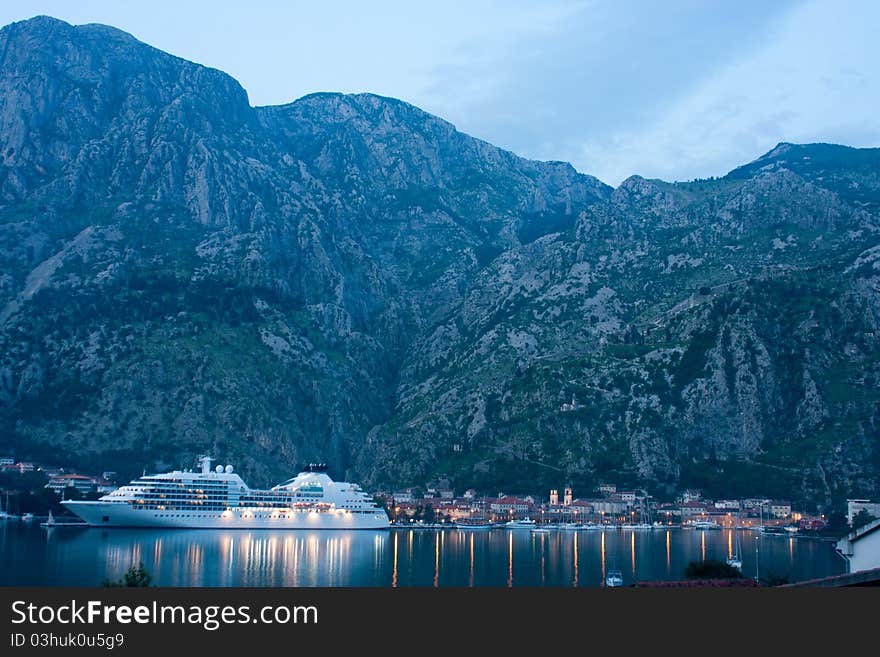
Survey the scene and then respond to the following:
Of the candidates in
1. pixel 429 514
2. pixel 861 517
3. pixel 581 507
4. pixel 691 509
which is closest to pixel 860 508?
pixel 861 517

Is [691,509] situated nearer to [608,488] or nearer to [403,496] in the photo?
[608,488]

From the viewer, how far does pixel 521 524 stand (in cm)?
18225

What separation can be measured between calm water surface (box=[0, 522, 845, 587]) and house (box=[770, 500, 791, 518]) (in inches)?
547

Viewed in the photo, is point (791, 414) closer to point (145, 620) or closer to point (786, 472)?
point (786, 472)

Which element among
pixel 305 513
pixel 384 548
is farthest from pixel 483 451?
pixel 384 548

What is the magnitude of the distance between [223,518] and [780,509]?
9924 cm

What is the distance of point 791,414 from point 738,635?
175445 millimetres

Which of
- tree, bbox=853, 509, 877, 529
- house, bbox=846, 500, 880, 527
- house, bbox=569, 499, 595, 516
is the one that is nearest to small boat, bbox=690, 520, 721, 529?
house, bbox=569, 499, 595, 516

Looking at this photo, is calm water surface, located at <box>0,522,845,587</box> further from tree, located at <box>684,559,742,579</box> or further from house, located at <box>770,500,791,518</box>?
tree, located at <box>684,559,742,579</box>

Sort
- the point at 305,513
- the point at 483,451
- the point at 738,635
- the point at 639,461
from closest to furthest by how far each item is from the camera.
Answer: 1. the point at 738,635
2. the point at 305,513
3. the point at 639,461
4. the point at 483,451

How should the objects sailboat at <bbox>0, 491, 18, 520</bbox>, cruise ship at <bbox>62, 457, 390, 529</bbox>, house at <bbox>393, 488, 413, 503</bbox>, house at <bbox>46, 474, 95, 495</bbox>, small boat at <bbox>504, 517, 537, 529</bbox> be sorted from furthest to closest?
house at <bbox>393, 488, 413, 503</bbox> → small boat at <bbox>504, 517, 537, 529</bbox> → house at <bbox>46, 474, 95, 495</bbox> → sailboat at <bbox>0, 491, 18, 520</bbox> → cruise ship at <bbox>62, 457, 390, 529</bbox>

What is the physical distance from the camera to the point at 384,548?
12512 cm

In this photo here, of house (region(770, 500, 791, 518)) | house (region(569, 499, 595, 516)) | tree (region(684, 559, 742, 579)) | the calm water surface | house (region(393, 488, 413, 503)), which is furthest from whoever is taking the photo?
house (region(393, 488, 413, 503))

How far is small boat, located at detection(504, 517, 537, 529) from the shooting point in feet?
599
